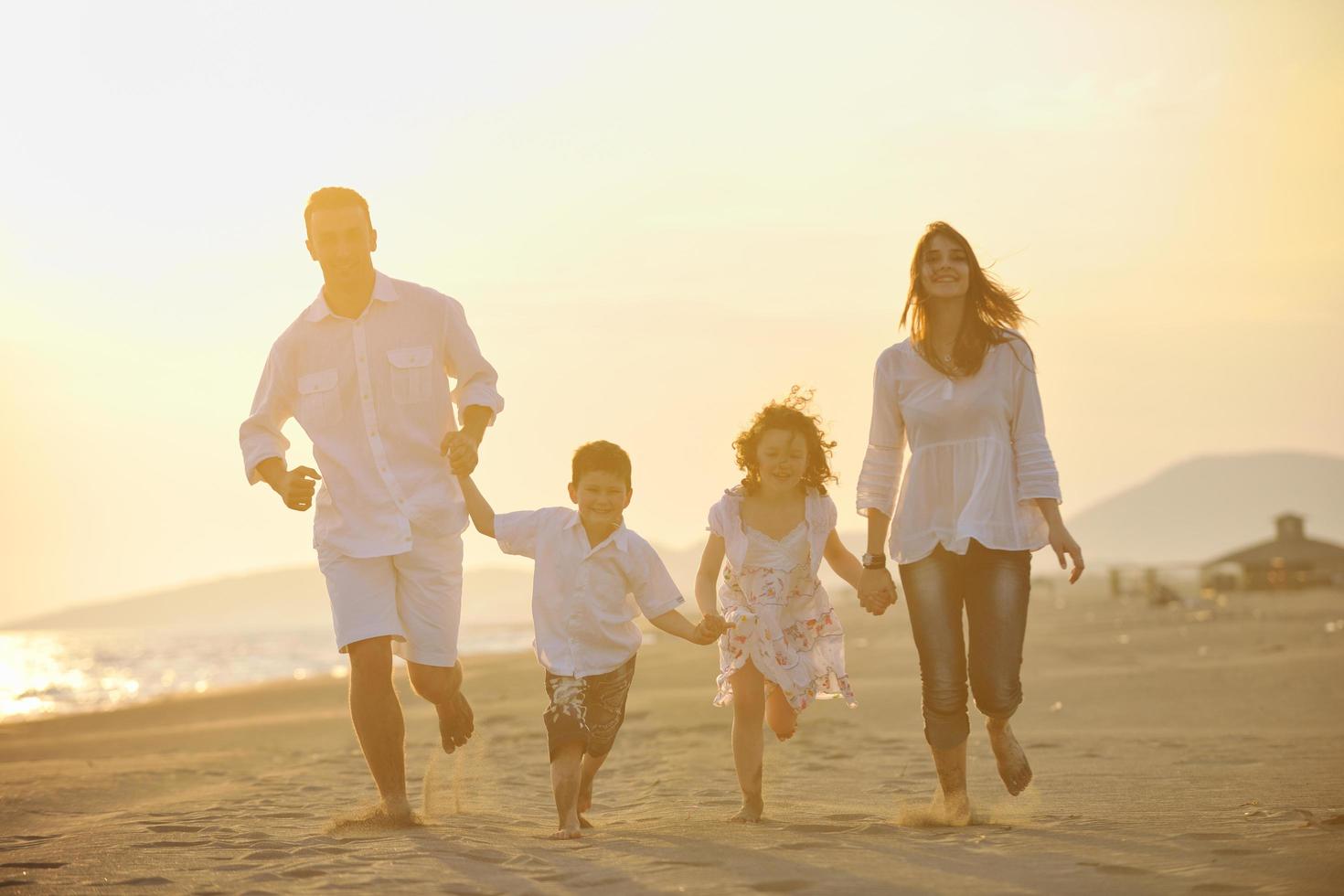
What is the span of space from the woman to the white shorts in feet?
5.59

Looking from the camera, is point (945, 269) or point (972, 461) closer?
point (972, 461)

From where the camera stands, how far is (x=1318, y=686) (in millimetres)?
12133

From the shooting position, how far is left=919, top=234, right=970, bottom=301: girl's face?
19.3ft

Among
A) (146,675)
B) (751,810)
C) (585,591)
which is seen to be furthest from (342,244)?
(146,675)

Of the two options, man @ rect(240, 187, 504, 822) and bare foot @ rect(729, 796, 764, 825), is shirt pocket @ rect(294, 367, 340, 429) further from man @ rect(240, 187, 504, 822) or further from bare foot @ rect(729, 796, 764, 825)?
bare foot @ rect(729, 796, 764, 825)

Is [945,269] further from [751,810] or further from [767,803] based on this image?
[767,803]

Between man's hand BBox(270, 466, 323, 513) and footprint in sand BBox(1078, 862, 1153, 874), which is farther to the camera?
man's hand BBox(270, 466, 323, 513)

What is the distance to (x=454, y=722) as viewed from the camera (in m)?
6.23

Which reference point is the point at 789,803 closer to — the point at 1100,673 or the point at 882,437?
the point at 882,437

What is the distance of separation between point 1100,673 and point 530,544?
10298 mm

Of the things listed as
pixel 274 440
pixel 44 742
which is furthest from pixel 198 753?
Answer: pixel 274 440

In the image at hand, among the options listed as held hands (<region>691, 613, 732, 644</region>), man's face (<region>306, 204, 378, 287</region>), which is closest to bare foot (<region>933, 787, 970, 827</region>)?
held hands (<region>691, 613, 732, 644</region>)

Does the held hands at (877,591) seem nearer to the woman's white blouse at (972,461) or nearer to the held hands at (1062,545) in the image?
the woman's white blouse at (972,461)

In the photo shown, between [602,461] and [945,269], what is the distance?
5.17ft
